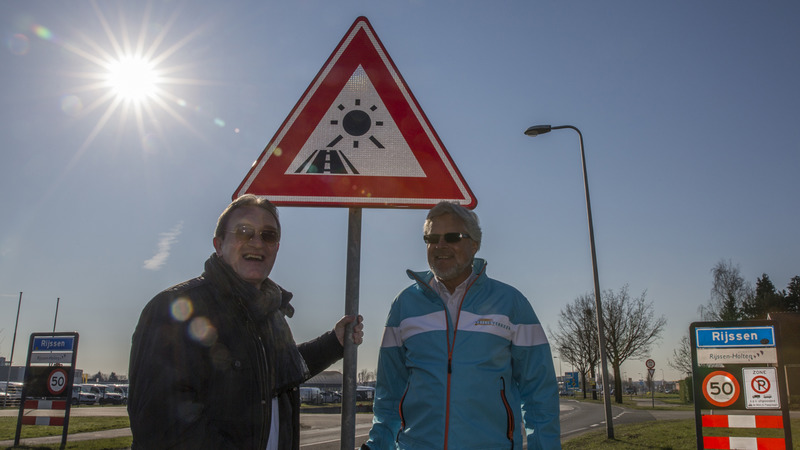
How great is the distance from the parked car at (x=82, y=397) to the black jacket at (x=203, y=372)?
51.3 metres

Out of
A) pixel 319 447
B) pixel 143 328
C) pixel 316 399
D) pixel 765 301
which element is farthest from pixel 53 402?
pixel 765 301

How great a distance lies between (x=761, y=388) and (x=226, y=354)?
631cm

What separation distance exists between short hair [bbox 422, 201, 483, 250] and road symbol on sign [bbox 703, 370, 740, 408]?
5.03 metres

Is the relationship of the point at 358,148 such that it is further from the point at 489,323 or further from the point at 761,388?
the point at 761,388

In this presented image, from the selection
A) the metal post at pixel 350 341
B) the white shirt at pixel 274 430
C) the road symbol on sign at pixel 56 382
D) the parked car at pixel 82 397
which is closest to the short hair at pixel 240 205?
the metal post at pixel 350 341

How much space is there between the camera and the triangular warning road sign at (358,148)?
226 centimetres

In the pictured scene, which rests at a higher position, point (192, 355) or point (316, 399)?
point (192, 355)

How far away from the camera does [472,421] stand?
2246 millimetres

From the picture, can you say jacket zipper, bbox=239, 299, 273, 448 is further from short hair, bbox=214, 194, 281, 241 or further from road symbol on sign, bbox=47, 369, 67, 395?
road symbol on sign, bbox=47, 369, 67, 395

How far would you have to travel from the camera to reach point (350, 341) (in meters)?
2.13

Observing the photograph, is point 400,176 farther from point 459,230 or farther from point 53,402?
point 53,402

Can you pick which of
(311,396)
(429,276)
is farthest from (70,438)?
(311,396)

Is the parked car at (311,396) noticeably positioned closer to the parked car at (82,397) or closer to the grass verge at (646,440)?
the parked car at (82,397)

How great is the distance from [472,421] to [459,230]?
2.95 feet
